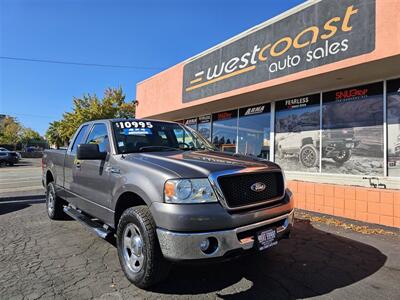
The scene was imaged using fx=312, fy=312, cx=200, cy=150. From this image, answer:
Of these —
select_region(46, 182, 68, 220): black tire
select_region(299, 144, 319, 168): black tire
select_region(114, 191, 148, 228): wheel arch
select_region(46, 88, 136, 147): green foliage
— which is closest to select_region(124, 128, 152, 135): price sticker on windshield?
select_region(114, 191, 148, 228): wheel arch

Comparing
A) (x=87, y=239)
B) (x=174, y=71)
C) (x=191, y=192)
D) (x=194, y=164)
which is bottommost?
(x=87, y=239)

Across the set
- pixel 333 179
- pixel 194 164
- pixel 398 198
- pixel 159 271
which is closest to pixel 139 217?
pixel 159 271

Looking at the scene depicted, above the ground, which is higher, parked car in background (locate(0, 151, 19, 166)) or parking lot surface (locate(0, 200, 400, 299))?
parked car in background (locate(0, 151, 19, 166))

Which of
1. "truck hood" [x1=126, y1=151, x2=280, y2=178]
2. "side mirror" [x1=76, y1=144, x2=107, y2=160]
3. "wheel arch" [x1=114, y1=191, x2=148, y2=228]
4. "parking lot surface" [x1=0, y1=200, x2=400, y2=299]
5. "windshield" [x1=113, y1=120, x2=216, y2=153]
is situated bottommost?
"parking lot surface" [x1=0, y1=200, x2=400, y2=299]

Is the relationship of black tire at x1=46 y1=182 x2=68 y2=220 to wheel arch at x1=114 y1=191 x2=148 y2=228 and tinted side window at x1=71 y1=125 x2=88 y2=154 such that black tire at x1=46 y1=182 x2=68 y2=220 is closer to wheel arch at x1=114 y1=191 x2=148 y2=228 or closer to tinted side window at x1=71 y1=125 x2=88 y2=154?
tinted side window at x1=71 y1=125 x2=88 y2=154

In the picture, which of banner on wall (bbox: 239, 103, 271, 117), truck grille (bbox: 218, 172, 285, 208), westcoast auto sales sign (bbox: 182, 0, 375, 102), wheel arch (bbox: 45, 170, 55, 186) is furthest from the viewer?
banner on wall (bbox: 239, 103, 271, 117)

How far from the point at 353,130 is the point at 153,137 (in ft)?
18.2

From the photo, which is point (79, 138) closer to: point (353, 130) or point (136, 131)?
point (136, 131)

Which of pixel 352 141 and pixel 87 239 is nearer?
pixel 87 239

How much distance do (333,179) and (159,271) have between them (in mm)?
6388

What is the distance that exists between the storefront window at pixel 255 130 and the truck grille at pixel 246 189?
6.68 m

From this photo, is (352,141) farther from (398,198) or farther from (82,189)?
(82,189)

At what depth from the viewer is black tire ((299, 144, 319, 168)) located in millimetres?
8688

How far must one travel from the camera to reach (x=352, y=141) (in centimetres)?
782
